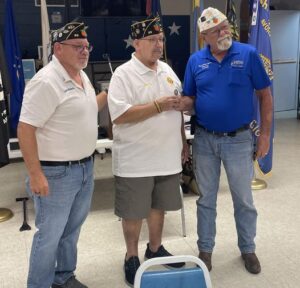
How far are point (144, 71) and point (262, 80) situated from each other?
0.66 metres

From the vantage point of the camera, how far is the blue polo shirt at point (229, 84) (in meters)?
2.14

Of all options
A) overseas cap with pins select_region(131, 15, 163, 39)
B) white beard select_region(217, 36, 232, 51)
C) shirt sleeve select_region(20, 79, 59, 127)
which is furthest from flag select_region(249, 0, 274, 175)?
shirt sleeve select_region(20, 79, 59, 127)

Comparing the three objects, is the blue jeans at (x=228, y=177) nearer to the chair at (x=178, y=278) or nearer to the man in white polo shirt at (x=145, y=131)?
the man in white polo shirt at (x=145, y=131)

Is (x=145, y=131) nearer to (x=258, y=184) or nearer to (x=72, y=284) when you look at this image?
(x=72, y=284)

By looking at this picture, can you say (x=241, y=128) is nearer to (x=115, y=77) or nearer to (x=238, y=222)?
(x=238, y=222)

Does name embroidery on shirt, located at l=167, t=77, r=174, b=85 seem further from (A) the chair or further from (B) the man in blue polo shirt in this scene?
(A) the chair

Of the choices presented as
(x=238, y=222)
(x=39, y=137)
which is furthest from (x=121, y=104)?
(x=238, y=222)

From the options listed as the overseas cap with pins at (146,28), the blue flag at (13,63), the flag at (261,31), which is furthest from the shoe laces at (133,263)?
the blue flag at (13,63)

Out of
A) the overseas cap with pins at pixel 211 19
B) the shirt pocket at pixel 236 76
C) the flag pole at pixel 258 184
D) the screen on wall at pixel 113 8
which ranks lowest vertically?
the flag pole at pixel 258 184

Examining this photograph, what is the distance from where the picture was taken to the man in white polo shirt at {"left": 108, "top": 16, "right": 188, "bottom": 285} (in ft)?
6.76

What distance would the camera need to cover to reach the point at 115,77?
6.88 feet

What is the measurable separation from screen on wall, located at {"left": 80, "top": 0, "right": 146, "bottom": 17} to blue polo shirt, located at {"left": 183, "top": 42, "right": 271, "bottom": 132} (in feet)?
12.6

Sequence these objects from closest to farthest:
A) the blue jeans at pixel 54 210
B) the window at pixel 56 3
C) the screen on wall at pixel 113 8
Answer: the blue jeans at pixel 54 210
the window at pixel 56 3
the screen on wall at pixel 113 8

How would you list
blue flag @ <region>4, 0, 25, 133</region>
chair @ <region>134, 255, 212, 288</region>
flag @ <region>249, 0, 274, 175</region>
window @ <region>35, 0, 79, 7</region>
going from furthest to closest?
window @ <region>35, 0, 79, 7</region> < blue flag @ <region>4, 0, 25, 133</region> < flag @ <region>249, 0, 274, 175</region> < chair @ <region>134, 255, 212, 288</region>
